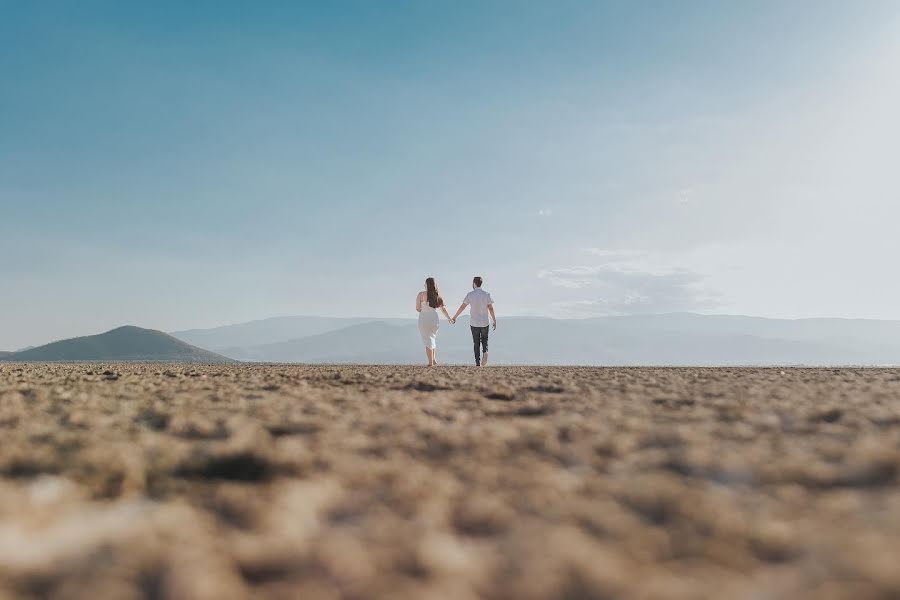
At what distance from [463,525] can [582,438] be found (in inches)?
66.3

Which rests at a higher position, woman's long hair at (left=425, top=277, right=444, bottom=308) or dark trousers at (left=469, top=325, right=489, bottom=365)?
woman's long hair at (left=425, top=277, right=444, bottom=308)

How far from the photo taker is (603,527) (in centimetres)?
211

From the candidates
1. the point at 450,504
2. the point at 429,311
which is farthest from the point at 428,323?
the point at 450,504

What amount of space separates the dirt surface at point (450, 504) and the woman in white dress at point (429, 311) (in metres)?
12.6

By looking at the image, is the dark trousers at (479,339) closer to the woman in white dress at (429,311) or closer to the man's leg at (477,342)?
the man's leg at (477,342)

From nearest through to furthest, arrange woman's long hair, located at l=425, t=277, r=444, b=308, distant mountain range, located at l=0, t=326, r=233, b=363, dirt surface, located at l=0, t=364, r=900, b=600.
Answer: dirt surface, located at l=0, t=364, r=900, b=600, woman's long hair, located at l=425, t=277, r=444, b=308, distant mountain range, located at l=0, t=326, r=233, b=363

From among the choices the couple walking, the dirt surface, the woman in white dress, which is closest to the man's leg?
the couple walking

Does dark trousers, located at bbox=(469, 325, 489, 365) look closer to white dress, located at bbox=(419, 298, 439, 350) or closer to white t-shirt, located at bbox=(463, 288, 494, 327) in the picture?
white t-shirt, located at bbox=(463, 288, 494, 327)

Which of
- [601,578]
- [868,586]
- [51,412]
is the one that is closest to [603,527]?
[601,578]

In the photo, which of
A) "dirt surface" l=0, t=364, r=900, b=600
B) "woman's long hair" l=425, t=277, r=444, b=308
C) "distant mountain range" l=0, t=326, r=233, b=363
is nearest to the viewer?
"dirt surface" l=0, t=364, r=900, b=600

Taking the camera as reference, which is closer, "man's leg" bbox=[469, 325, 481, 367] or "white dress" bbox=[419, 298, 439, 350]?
"man's leg" bbox=[469, 325, 481, 367]

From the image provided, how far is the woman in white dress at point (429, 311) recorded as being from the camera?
17281 millimetres

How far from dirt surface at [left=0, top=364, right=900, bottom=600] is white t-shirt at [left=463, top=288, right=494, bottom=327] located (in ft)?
42.0

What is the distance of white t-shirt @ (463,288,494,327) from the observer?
17.5 metres
